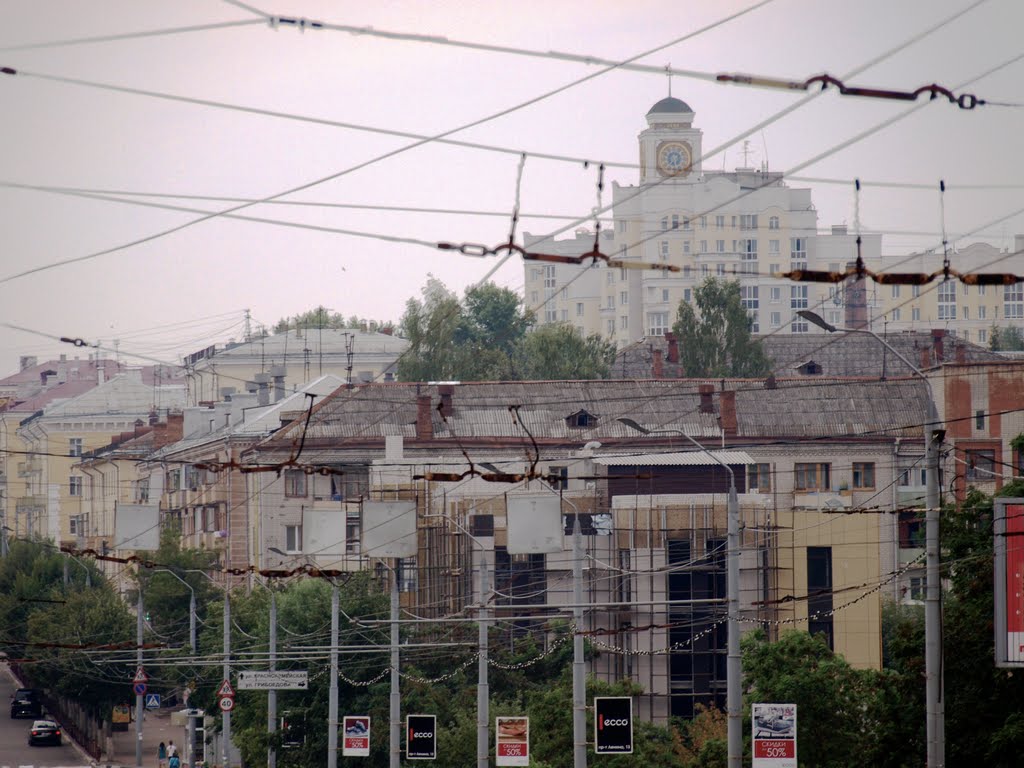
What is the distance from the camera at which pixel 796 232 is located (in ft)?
605

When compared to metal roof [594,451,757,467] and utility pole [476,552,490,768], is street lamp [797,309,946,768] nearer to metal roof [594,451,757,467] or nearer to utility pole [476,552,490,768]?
utility pole [476,552,490,768]

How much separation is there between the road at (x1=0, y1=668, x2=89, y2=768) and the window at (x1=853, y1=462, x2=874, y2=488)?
32.9 metres

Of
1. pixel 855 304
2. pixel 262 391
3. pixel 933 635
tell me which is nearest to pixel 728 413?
pixel 262 391

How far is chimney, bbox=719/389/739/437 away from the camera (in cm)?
8712

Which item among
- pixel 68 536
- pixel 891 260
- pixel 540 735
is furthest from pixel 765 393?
pixel 891 260

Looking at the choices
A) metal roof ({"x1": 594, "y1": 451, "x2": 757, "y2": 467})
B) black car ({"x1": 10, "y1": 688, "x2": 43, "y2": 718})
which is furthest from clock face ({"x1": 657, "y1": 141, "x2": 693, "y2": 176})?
metal roof ({"x1": 594, "y1": 451, "x2": 757, "y2": 467})

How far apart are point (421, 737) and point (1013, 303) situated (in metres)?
159

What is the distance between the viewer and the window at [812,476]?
8569 cm

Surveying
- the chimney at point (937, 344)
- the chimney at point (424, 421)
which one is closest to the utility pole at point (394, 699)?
the chimney at point (424, 421)

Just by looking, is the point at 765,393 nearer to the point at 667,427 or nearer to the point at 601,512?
the point at 667,427

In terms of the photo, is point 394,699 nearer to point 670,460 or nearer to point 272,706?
point 272,706

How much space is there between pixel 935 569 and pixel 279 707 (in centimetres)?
3318

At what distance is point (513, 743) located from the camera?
42.4 m

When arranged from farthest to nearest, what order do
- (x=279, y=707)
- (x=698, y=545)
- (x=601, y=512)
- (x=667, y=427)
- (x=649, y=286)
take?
1. (x=649, y=286)
2. (x=667, y=427)
3. (x=601, y=512)
4. (x=698, y=545)
5. (x=279, y=707)
